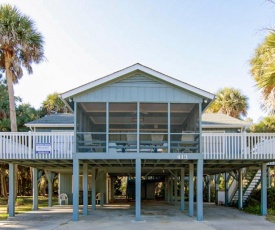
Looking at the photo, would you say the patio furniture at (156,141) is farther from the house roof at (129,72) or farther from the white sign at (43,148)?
the white sign at (43,148)

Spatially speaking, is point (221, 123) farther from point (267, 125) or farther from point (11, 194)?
point (11, 194)

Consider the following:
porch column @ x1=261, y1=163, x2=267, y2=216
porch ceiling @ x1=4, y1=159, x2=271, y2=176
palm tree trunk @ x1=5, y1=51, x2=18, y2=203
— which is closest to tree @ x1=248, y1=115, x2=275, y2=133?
porch ceiling @ x1=4, y1=159, x2=271, y2=176

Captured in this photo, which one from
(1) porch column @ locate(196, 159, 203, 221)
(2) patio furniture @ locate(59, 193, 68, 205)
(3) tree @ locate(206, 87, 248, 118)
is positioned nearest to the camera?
(1) porch column @ locate(196, 159, 203, 221)

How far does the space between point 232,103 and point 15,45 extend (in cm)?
2089

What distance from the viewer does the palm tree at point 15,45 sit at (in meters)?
18.1

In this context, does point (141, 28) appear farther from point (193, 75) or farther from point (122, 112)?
point (193, 75)

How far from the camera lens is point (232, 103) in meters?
32.5

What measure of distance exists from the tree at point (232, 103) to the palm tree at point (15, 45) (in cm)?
1887

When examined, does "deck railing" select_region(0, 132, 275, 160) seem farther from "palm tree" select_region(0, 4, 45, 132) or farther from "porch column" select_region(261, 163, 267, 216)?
"palm tree" select_region(0, 4, 45, 132)

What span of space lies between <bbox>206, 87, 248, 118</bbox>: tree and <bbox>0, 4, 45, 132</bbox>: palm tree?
1887 centimetres

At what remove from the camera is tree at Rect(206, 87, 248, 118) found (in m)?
32.6

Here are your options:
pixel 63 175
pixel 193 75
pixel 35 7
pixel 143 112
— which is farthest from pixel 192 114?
pixel 193 75

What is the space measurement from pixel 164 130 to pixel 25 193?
22.1 metres

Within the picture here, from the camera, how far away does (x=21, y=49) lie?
62.5ft
